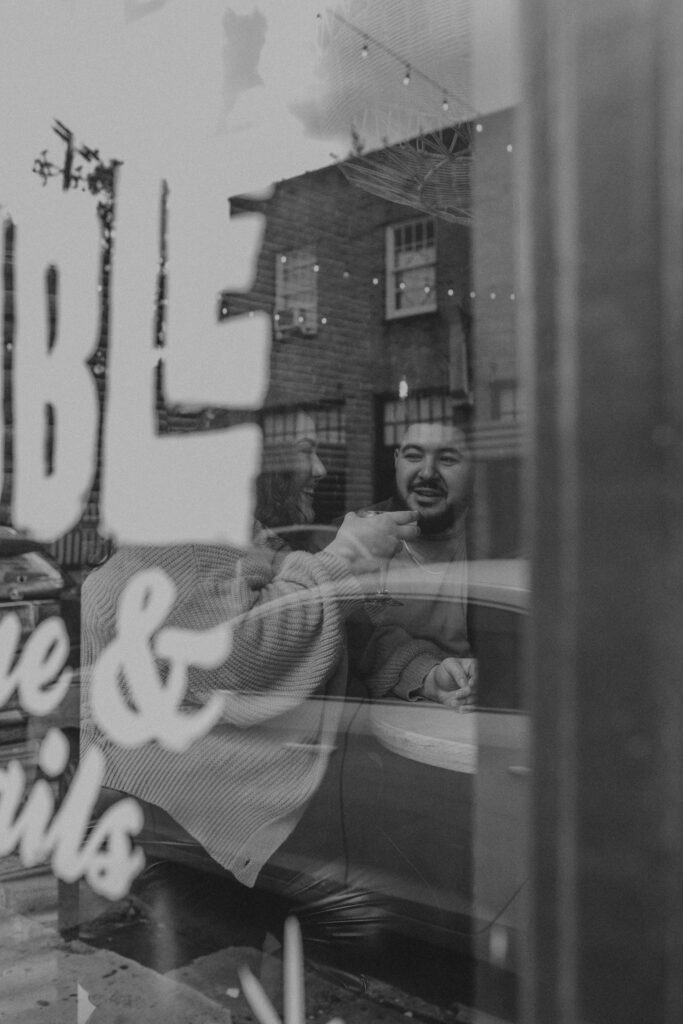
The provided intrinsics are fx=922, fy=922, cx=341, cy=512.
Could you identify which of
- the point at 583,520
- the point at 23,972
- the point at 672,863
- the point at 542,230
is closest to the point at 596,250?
the point at 542,230

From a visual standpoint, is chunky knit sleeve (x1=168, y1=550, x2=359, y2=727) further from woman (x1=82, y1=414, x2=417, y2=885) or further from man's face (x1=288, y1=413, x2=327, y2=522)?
man's face (x1=288, y1=413, x2=327, y2=522)

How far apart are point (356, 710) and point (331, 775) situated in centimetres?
14

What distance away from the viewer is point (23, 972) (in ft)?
6.51

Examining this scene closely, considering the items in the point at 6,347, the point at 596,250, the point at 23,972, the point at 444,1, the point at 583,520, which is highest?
the point at 444,1

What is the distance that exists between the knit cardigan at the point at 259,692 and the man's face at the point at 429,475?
0.23 metres

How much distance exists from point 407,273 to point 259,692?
563 centimetres

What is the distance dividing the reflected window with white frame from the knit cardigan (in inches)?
157

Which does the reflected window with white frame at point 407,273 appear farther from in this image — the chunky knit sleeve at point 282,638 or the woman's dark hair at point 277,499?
the chunky knit sleeve at point 282,638

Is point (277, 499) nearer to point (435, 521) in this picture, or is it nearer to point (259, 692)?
point (259, 692)

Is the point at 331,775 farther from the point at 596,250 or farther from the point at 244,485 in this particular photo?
the point at 596,250

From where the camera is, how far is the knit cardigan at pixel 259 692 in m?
1.81

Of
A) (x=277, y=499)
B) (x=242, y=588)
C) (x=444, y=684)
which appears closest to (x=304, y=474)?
(x=277, y=499)

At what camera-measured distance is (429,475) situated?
2.02 meters

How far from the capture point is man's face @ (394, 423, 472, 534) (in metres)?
1.48
